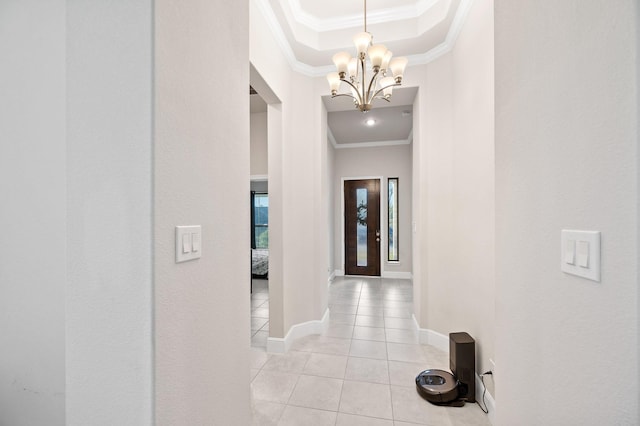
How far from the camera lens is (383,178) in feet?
20.4

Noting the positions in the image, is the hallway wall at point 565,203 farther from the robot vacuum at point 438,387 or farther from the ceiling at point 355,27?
the ceiling at point 355,27

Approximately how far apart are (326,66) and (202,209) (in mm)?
2686

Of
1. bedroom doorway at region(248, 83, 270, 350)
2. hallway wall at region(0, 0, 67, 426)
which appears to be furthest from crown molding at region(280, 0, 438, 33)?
hallway wall at region(0, 0, 67, 426)

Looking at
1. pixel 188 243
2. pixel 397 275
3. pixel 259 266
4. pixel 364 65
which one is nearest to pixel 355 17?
pixel 364 65

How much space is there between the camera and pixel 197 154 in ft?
3.38

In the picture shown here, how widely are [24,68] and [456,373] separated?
2997mm

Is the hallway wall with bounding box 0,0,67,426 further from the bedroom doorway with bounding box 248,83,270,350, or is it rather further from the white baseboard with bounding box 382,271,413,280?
the white baseboard with bounding box 382,271,413,280

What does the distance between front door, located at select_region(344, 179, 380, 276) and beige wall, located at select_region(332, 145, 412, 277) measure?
119mm

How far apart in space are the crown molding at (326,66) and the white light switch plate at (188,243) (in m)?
2.07

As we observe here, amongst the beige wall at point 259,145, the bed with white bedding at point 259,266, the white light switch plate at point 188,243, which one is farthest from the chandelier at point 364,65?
the bed with white bedding at point 259,266

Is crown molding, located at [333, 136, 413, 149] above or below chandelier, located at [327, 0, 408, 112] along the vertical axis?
above

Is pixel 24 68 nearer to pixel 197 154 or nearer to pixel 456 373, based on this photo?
pixel 197 154

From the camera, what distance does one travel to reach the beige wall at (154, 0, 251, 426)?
33.7 inches

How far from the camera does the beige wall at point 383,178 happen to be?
6.13m
